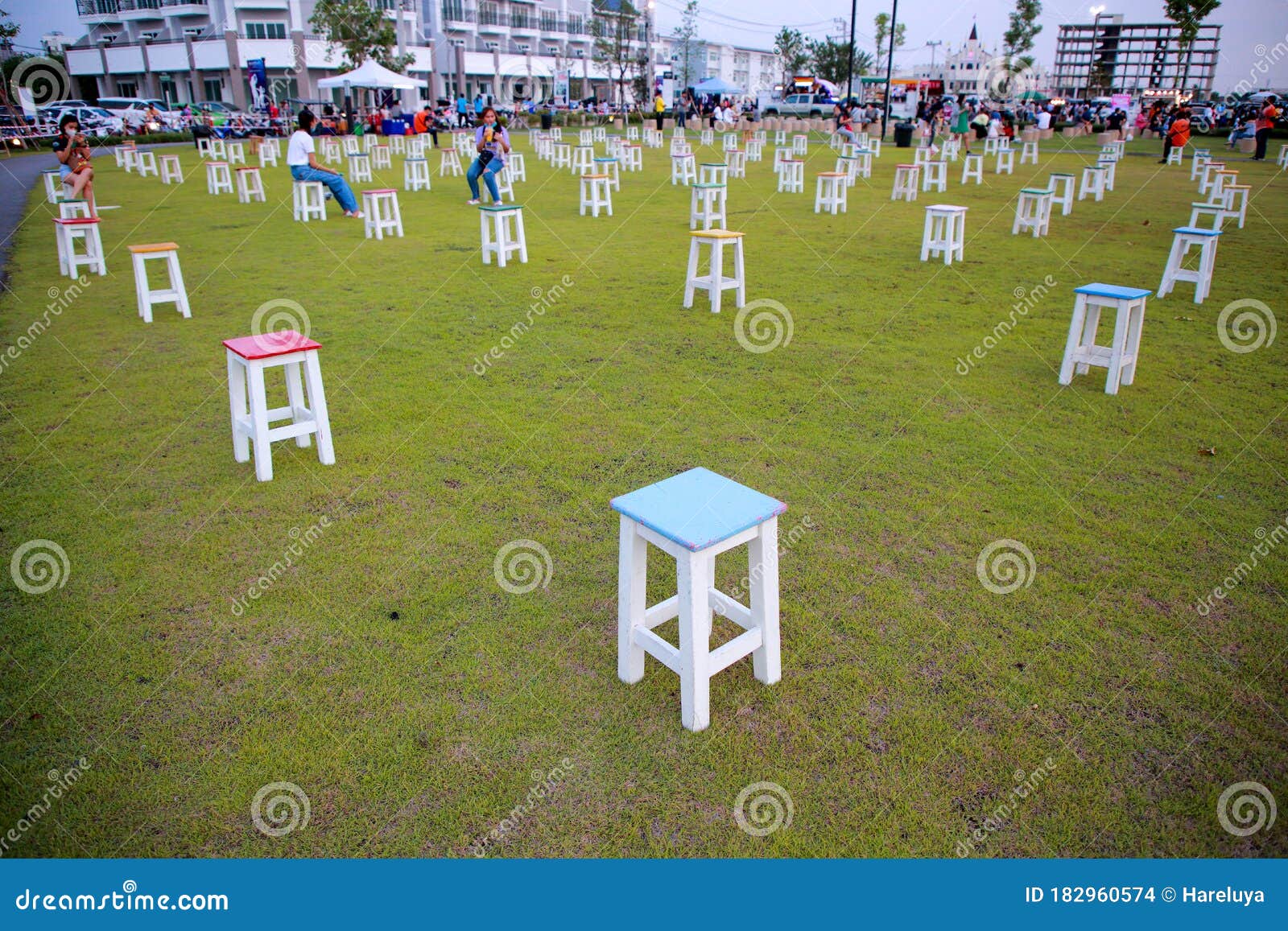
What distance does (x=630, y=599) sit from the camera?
2717 mm

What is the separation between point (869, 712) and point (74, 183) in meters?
12.3

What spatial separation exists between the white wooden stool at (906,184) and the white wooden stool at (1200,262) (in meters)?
7.16

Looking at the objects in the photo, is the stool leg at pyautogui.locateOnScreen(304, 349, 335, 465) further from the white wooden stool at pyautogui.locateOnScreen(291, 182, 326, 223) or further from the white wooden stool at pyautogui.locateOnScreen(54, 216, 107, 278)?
the white wooden stool at pyautogui.locateOnScreen(291, 182, 326, 223)

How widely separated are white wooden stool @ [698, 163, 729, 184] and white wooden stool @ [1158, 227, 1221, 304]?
557cm

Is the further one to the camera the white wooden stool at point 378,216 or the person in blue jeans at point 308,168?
the person in blue jeans at point 308,168

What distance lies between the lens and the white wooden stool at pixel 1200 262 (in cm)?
741

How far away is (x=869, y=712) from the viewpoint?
2.68 metres

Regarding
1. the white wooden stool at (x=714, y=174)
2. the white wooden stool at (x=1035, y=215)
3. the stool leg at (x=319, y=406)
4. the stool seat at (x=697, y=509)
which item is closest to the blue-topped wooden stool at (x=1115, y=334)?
the stool seat at (x=697, y=509)

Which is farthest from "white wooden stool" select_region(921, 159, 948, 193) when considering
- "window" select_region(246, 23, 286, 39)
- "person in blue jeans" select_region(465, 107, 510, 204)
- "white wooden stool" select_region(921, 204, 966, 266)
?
"window" select_region(246, 23, 286, 39)

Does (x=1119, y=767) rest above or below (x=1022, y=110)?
below

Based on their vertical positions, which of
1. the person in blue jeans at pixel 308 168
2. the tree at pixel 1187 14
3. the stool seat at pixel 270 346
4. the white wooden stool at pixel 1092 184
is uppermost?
the tree at pixel 1187 14

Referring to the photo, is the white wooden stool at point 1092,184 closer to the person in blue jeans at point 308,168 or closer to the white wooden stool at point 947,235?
the white wooden stool at point 947,235

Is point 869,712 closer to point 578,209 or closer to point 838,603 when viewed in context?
point 838,603

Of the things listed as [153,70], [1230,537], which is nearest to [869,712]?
[1230,537]
